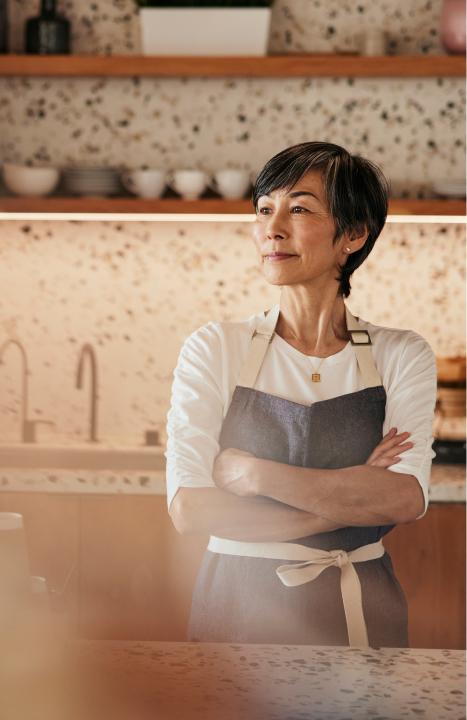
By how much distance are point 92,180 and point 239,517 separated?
1.65 metres

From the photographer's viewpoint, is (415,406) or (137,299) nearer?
(415,406)

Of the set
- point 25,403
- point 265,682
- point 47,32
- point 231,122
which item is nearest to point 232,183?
point 231,122

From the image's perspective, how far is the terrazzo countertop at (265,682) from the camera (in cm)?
90

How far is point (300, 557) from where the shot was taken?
139 cm

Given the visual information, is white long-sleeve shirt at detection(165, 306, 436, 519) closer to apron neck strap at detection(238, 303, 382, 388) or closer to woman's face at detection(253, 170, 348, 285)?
apron neck strap at detection(238, 303, 382, 388)

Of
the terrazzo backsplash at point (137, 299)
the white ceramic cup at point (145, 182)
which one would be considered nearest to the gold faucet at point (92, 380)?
the terrazzo backsplash at point (137, 299)

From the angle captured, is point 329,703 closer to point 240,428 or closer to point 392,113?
point 240,428

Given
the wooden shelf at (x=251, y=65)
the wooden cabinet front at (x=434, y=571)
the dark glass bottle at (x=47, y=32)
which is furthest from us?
the dark glass bottle at (x=47, y=32)

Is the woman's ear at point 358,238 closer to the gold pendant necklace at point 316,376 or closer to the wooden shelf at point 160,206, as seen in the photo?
the gold pendant necklace at point 316,376

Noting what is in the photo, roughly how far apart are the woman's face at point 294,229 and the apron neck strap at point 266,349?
0.08 meters

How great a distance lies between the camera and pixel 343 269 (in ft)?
4.94

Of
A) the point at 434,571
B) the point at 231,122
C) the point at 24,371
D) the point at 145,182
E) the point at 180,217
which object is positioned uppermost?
the point at 231,122

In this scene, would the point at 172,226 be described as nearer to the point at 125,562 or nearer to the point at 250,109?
the point at 250,109

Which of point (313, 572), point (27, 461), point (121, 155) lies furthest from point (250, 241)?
point (313, 572)
